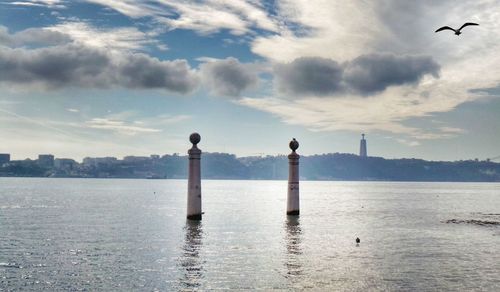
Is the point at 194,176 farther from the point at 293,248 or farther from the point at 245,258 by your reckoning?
the point at 245,258

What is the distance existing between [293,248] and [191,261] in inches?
323

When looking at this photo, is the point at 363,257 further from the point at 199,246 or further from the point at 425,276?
the point at 199,246

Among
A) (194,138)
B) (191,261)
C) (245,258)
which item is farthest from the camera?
(194,138)

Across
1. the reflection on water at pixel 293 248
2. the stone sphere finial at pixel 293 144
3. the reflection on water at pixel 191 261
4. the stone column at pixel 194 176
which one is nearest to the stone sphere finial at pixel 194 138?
the stone column at pixel 194 176

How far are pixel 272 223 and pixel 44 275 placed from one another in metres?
31.2

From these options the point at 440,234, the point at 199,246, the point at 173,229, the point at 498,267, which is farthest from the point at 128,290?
the point at 440,234

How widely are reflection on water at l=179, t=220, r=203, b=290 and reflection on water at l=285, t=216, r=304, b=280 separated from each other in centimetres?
443

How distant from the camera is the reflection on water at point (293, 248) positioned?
26.6m

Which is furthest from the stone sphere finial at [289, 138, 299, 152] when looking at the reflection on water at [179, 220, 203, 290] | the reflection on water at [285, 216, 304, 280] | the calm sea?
the reflection on water at [179, 220, 203, 290]

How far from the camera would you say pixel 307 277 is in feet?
82.5

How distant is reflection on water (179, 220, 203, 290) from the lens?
78.1ft

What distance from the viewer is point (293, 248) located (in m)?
34.9

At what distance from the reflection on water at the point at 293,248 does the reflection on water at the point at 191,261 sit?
4.43m

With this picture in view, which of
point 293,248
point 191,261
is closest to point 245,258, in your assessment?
point 191,261
